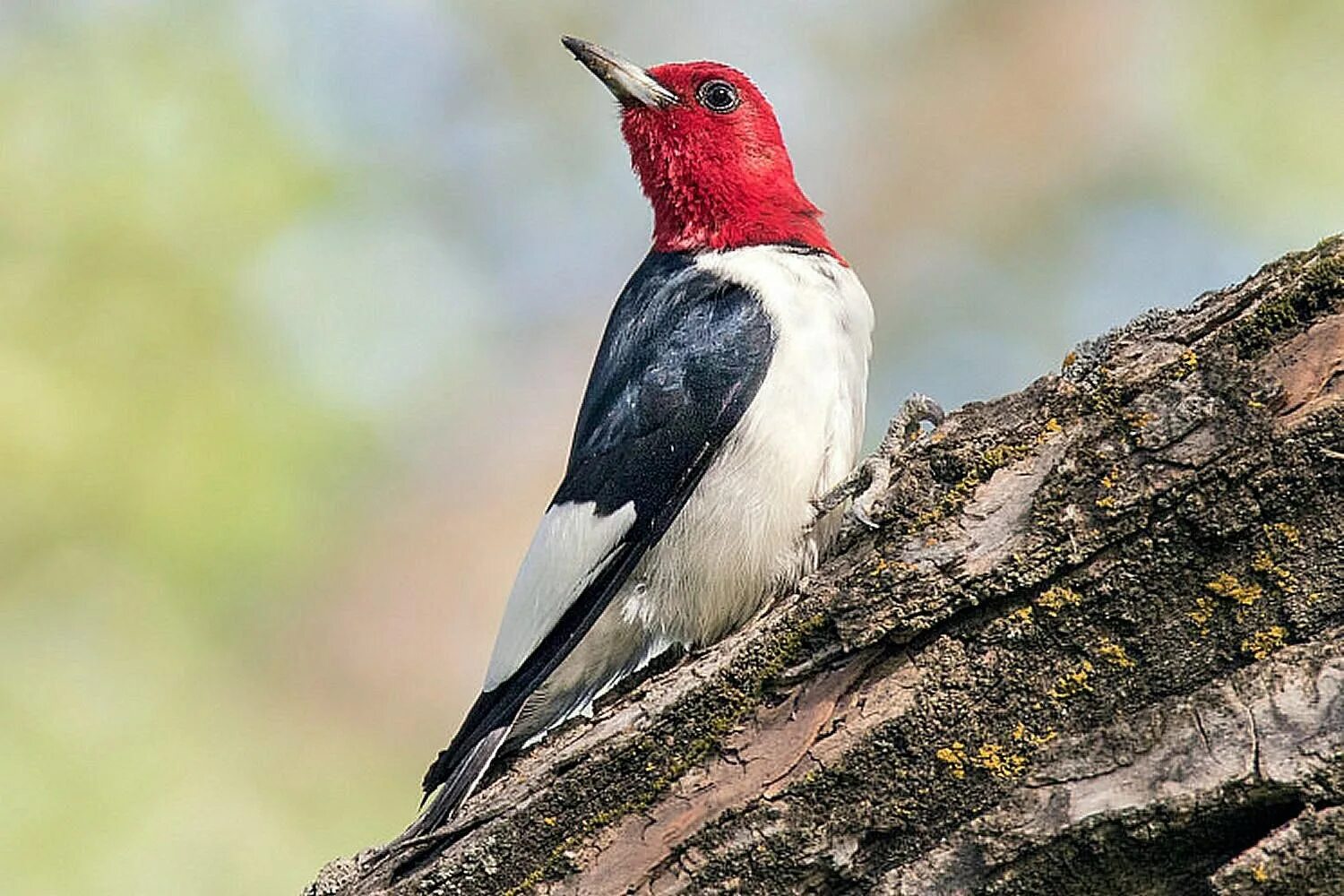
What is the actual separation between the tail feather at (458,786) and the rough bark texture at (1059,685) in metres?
0.22

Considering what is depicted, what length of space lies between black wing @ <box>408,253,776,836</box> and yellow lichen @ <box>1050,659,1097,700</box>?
1.26 metres

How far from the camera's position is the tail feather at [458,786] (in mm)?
2830

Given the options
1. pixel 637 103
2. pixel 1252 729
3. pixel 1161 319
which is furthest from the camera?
pixel 637 103

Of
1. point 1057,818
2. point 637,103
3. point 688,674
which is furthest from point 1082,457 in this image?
point 637,103

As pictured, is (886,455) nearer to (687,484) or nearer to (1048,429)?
(687,484)

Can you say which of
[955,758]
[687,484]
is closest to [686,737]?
[955,758]

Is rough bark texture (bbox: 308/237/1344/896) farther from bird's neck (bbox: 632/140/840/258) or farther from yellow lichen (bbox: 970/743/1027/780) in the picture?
bird's neck (bbox: 632/140/840/258)

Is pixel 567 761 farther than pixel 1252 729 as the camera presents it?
Yes

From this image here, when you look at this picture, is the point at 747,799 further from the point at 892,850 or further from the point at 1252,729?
the point at 1252,729

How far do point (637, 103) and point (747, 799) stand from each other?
2.68 meters

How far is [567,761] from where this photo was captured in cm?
259

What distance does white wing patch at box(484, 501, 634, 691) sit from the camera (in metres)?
3.28

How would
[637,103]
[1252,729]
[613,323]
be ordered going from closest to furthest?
[1252,729] → [613,323] → [637,103]

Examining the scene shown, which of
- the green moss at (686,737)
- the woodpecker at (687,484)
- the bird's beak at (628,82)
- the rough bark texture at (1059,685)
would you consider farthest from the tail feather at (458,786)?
the bird's beak at (628,82)
